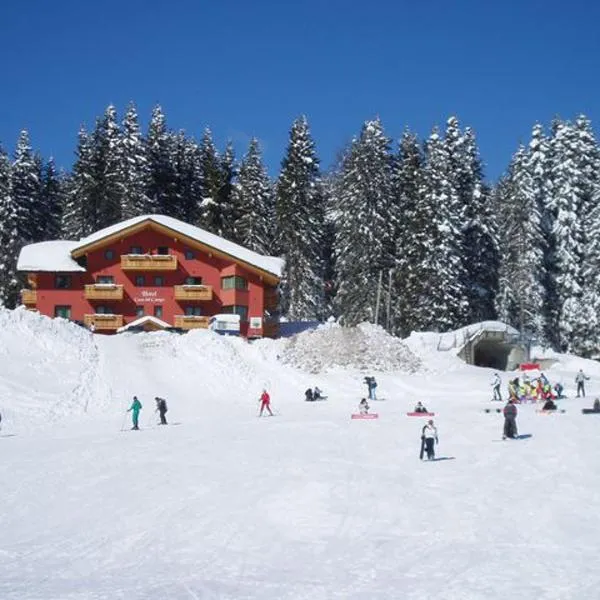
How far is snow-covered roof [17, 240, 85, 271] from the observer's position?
53875mm

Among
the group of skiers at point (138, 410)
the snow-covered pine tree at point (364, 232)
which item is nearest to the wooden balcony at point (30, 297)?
the snow-covered pine tree at point (364, 232)

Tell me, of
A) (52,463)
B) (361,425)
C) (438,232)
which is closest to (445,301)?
(438,232)

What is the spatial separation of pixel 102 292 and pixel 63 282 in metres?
3.38

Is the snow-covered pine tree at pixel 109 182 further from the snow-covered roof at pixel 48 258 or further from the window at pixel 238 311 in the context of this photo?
the window at pixel 238 311

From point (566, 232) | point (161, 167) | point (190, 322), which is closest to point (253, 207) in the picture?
point (161, 167)

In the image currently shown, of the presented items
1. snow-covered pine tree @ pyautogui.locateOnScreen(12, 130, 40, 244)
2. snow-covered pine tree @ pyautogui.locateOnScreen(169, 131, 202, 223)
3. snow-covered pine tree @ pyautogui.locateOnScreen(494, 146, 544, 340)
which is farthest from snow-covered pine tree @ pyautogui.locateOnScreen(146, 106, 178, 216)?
snow-covered pine tree @ pyautogui.locateOnScreen(494, 146, 544, 340)

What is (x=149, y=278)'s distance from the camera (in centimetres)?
5622

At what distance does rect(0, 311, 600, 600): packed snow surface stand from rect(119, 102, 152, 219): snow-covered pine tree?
28.4 m

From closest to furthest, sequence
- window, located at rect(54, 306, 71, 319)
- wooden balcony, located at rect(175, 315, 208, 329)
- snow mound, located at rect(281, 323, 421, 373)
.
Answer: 1. snow mound, located at rect(281, 323, 421, 373)
2. wooden balcony, located at rect(175, 315, 208, 329)
3. window, located at rect(54, 306, 71, 319)

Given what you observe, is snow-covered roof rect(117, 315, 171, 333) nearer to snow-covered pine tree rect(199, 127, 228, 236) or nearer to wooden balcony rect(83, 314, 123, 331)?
wooden balcony rect(83, 314, 123, 331)

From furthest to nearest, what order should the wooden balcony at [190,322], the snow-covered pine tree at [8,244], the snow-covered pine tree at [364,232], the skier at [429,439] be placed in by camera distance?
the snow-covered pine tree at [8,244], the snow-covered pine tree at [364,232], the wooden balcony at [190,322], the skier at [429,439]

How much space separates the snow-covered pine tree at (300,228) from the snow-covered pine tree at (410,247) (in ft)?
22.3

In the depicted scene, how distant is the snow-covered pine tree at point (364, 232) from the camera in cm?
5912

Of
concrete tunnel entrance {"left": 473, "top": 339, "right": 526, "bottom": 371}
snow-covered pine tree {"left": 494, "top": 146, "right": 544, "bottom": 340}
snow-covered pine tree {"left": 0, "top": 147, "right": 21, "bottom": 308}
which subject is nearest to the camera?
concrete tunnel entrance {"left": 473, "top": 339, "right": 526, "bottom": 371}
